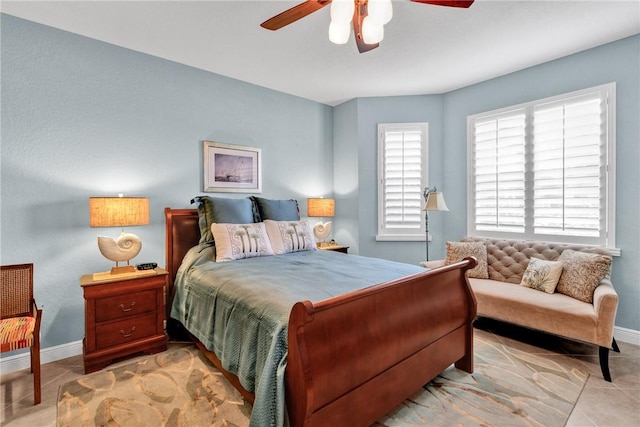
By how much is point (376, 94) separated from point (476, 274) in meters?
2.67

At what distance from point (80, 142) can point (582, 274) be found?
4.55 metres

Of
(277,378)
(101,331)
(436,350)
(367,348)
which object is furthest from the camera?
(101,331)

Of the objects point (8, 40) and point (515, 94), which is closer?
point (8, 40)

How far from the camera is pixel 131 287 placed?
249 cm

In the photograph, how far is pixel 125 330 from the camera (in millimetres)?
2492

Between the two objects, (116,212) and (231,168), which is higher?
(231,168)

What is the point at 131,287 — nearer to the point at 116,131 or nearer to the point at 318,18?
A: the point at 116,131

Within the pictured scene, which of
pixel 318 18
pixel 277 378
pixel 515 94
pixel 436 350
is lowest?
pixel 436 350

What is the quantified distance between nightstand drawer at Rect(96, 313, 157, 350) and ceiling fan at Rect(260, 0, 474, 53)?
251 cm

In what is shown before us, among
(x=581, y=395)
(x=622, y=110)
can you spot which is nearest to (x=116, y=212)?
(x=581, y=395)

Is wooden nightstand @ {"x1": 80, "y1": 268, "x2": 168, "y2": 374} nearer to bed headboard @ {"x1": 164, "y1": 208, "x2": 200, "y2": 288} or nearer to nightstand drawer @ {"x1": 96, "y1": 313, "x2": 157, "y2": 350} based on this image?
nightstand drawer @ {"x1": 96, "y1": 313, "x2": 157, "y2": 350}

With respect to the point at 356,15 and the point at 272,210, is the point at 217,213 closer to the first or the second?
the point at 272,210

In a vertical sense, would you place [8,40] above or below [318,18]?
below

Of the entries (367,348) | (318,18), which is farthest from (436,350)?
(318,18)
